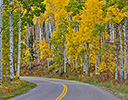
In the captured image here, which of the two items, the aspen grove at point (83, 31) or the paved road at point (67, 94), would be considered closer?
the paved road at point (67, 94)

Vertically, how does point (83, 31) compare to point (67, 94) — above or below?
above

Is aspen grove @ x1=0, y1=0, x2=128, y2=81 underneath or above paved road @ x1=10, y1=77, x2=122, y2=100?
above

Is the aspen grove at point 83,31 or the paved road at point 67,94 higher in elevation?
the aspen grove at point 83,31

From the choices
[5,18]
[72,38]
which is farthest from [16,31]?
[72,38]

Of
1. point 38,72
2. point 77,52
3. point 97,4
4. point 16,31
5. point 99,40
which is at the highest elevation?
point 97,4

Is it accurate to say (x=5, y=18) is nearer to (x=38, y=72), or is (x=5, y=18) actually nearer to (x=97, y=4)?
(x=97, y=4)

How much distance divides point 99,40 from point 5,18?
13978 millimetres

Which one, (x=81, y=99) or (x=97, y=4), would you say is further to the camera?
(x=97, y=4)

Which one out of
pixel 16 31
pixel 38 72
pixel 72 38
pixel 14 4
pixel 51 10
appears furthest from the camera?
pixel 38 72

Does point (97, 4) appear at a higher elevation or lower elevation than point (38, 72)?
higher

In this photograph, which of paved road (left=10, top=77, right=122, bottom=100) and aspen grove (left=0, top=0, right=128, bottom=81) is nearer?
paved road (left=10, top=77, right=122, bottom=100)

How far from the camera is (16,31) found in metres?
25.4

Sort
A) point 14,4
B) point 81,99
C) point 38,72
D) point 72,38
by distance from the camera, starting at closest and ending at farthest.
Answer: point 81,99, point 14,4, point 72,38, point 38,72

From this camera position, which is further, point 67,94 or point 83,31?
point 83,31
